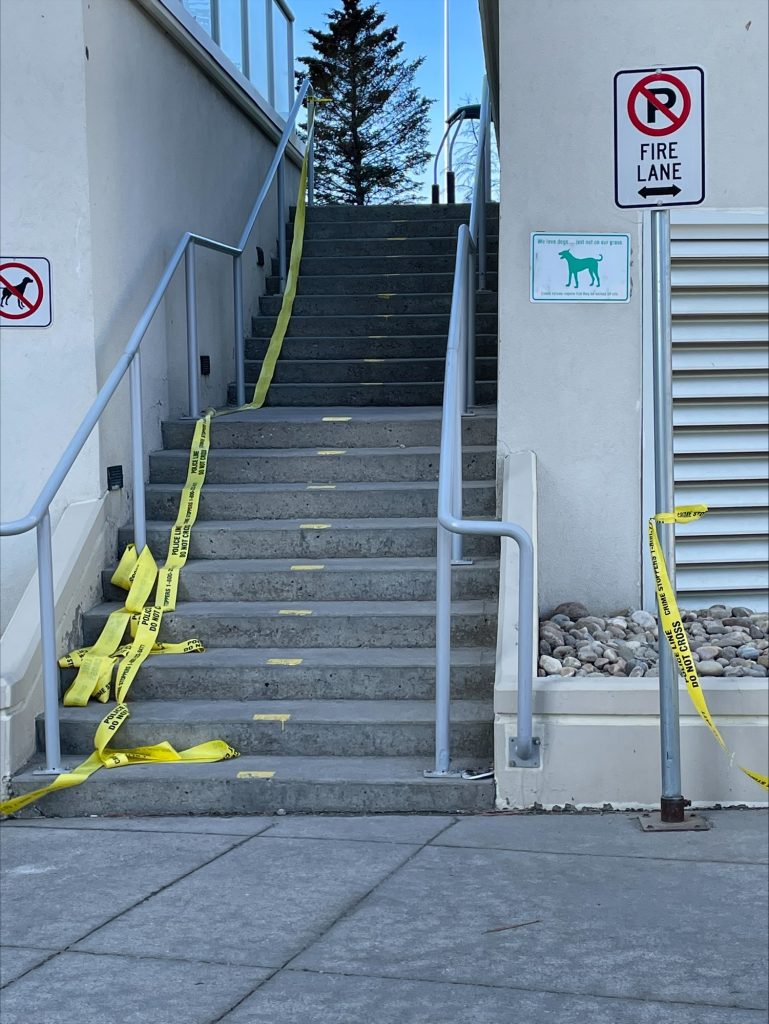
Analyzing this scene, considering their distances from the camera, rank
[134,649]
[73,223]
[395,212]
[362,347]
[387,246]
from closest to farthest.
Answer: [134,649] → [73,223] → [362,347] → [387,246] → [395,212]

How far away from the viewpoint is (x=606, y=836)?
4.81 meters

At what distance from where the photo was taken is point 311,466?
294 inches

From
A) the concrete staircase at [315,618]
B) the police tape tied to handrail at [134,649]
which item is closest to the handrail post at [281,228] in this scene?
the concrete staircase at [315,618]

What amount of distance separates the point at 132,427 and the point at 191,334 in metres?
1.26

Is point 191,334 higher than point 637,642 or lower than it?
higher

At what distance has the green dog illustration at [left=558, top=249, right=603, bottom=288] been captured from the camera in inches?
259

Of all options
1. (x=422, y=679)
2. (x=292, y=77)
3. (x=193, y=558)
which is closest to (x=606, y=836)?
(x=422, y=679)

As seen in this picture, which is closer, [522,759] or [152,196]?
[522,759]

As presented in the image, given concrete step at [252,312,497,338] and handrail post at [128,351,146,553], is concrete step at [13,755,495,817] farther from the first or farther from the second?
concrete step at [252,312,497,338]

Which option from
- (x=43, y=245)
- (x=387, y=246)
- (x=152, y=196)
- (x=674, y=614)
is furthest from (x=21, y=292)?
(x=387, y=246)

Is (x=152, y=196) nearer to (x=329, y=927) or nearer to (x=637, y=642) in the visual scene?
(x=637, y=642)

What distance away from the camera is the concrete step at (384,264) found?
10.7 m

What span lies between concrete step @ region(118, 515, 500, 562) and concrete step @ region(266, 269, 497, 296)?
3.78 meters

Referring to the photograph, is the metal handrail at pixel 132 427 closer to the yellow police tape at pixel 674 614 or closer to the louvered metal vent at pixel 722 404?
the yellow police tape at pixel 674 614
